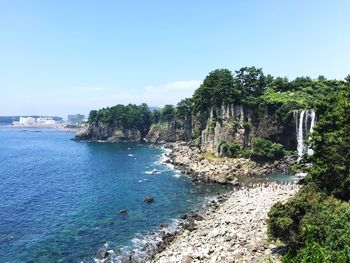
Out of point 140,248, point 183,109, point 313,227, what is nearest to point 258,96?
point 183,109

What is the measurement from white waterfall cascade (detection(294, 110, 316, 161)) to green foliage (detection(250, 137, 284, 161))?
15.6 ft

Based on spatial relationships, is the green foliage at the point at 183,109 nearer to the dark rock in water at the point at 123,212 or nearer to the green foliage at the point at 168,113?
the green foliage at the point at 168,113

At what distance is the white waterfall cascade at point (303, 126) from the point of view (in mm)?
76562

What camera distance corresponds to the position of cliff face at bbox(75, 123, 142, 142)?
524 ft

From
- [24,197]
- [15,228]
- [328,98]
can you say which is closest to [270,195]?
[328,98]

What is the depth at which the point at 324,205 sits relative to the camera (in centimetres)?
2670

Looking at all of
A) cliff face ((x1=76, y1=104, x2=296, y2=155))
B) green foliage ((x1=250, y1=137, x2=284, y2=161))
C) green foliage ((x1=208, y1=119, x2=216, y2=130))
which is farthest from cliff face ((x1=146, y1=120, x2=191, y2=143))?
green foliage ((x1=250, y1=137, x2=284, y2=161))

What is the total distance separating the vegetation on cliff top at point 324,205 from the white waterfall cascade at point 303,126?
32.6m

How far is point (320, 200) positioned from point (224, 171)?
154 ft

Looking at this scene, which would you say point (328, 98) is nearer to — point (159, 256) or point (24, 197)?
point (159, 256)

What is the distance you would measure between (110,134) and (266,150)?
98.0 m

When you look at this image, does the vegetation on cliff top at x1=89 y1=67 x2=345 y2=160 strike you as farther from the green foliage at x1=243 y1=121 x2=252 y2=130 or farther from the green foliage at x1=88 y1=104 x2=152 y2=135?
the green foliage at x1=88 y1=104 x2=152 y2=135

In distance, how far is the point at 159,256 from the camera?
35.6 m

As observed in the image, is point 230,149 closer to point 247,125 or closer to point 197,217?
point 247,125
